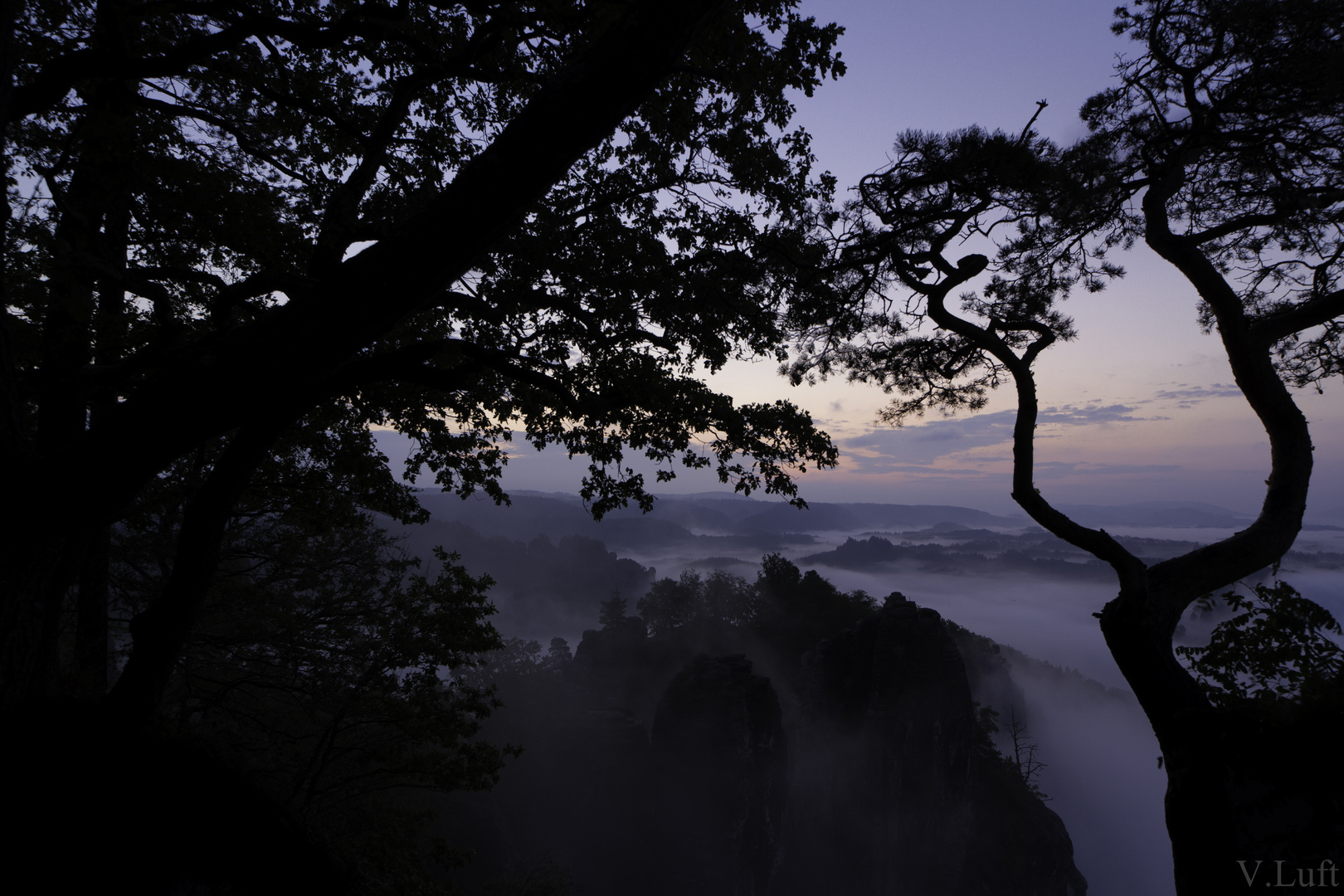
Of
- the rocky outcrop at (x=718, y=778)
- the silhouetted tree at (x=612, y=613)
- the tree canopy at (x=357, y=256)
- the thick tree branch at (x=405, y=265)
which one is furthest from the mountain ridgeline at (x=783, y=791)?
the thick tree branch at (x=405, y=265)

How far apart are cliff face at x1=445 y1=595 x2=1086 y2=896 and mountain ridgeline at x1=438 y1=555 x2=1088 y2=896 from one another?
0.10 metres

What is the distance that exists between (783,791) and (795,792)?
5.15 meters

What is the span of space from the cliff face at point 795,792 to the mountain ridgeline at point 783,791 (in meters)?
0.10

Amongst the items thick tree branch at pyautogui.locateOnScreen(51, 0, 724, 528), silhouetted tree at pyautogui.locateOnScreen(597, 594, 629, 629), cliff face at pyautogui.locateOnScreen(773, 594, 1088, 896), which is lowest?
cliff face at pyautogui.locateOnScreen(773, 594, 1088, 896)

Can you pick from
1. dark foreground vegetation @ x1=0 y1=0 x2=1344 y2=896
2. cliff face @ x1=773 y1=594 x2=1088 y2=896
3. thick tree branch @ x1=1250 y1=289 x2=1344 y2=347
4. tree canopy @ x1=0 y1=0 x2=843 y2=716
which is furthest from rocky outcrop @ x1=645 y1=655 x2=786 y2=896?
thick tree branch @ x1=1250 y1=289 x2=1344 y2=347

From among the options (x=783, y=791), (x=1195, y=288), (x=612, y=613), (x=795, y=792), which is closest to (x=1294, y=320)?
(x=1195, y=288)

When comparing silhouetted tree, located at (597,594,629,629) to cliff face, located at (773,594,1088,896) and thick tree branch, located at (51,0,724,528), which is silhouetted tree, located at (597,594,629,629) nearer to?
cliff face, located at (773,594,1088,896)

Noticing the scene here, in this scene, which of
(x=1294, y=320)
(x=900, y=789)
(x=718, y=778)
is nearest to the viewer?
(x=1294, y=320)

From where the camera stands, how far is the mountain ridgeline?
31984 millimetres

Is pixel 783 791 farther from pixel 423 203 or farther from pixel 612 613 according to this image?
pixel 423 203

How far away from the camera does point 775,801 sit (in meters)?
34.7

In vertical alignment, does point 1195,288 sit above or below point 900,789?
above

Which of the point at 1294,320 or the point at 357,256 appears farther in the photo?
the point at 1294,320

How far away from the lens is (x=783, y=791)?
35375 mm
